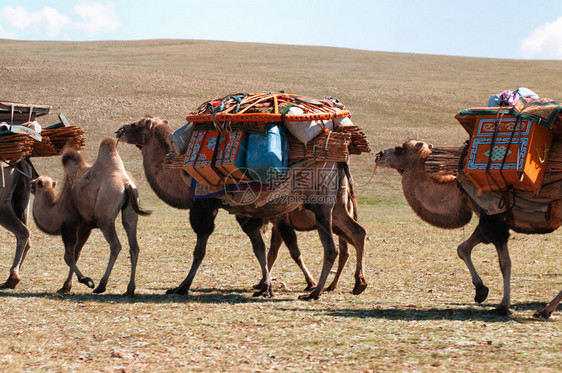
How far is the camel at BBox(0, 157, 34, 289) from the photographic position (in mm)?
9930

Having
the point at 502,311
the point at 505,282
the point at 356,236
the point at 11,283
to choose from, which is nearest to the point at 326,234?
the point at 356,236

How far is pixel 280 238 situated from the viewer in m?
11.1

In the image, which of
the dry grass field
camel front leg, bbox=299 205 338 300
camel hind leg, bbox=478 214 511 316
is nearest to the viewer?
the dry grass field

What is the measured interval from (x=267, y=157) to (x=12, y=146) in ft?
11.7

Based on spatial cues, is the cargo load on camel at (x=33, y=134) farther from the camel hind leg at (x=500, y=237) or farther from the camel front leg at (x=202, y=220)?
the camel hind leg at (x=500, y=237)

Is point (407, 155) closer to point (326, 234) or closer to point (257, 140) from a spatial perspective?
point (326, 234)

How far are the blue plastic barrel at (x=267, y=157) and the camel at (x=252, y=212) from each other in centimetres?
68

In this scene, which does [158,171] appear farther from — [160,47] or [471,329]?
[160,47]

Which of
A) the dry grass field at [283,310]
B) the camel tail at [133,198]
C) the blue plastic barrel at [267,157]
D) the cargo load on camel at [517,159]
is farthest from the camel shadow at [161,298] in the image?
the cargo load on camel at [517,159]

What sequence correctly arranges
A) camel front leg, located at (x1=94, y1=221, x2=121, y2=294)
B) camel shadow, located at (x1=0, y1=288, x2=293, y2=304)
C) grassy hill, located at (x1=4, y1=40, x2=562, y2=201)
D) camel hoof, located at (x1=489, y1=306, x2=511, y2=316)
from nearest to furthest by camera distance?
camel hoof, located at (x1=489, y1=306, x2=511, y2=316), camel shadow, located at (x1=0, y1=288, x2=293, y2=304), camel front leg, located at (x1=94, y1=221, x2=121, y2=294), grassy hill, located at (x1=4, y1=40, x2=562, y2=201)

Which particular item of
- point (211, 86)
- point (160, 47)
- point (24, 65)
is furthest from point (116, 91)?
point (160, 47)

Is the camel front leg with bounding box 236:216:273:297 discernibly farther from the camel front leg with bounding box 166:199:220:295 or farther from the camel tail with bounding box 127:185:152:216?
the camel tail with bounding box 127:185:152:216

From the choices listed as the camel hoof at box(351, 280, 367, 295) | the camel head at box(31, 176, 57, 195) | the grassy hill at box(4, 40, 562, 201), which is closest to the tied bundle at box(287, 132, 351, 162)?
the camel hoof at box(351, 280, 367, 295)

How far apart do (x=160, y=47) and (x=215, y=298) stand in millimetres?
65097
